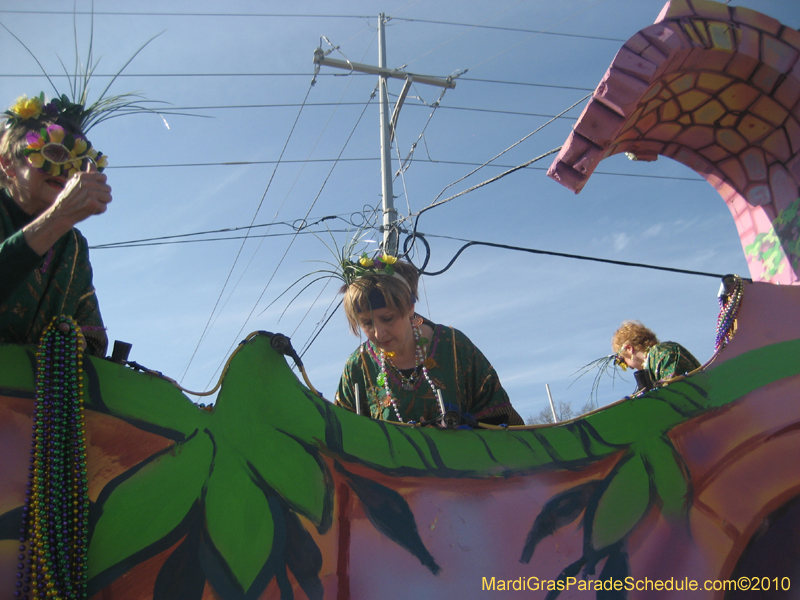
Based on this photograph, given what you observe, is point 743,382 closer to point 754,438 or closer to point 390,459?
point 754,438

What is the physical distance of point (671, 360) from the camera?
2488mm

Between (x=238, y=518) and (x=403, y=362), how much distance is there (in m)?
1.09

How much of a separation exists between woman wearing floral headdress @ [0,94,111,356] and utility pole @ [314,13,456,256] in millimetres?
5965

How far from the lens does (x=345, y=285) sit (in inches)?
90.9

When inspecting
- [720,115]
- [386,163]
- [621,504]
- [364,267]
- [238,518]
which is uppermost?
[386,163]

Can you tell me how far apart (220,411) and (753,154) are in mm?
2003

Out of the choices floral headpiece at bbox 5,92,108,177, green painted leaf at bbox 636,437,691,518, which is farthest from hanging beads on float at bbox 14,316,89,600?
green painted leaf at bbox 636,437,691,518

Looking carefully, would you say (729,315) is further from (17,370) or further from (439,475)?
(17,370)

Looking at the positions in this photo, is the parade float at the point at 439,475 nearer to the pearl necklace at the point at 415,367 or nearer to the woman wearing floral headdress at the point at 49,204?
the woman wearing floral headdress at the point at 49,204

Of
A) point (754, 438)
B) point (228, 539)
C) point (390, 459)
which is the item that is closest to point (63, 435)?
point (228, 539)

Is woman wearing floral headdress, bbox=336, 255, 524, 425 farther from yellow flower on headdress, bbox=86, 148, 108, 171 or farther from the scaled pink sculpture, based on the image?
yellow flower on headdress, bbox=86, 148, 108, 171

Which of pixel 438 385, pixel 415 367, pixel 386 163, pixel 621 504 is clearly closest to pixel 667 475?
pixel 621 504

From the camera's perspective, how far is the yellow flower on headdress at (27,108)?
57.2 inches

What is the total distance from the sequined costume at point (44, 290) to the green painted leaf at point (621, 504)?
4.30 feet
